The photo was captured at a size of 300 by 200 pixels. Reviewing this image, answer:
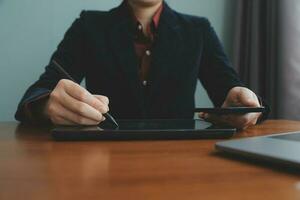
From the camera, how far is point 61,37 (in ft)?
5.11

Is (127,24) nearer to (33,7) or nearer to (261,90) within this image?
(33,7)

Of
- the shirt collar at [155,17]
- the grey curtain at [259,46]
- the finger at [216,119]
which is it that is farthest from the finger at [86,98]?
the grey curtain at [259,46]

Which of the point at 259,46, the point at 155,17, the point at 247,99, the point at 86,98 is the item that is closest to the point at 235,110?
the point at 247,99

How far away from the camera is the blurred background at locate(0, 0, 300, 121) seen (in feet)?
4.84

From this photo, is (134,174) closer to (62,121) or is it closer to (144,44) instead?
(62,121)

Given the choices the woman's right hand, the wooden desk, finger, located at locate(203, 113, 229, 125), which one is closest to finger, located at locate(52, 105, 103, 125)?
the woman's right hand

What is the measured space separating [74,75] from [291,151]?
0.86 metres

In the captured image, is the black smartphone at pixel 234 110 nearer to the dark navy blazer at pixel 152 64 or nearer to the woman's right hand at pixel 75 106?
the woman's right hand at pixel 75 106

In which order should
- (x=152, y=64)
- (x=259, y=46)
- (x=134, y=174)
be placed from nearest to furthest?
(x=134, y=174) < (x=152, y=64) < (x=259, y=46)

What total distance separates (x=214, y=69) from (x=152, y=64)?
0.23 m

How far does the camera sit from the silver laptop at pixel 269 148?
1.26 ft

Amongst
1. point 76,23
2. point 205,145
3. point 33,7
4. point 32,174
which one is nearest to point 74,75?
point 76,23

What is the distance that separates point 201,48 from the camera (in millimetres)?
1229

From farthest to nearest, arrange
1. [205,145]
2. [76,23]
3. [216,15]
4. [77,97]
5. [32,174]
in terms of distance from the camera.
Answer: [216,15]
[76,23]
[77,97]
[205,145]
[32,174]
